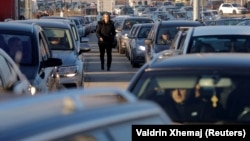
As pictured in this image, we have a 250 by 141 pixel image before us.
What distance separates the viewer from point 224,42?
442 inches

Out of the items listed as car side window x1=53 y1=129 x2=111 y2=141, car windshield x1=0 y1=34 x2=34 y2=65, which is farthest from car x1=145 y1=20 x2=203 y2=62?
car side window x1=53 y1=129 x2=111 y2=141

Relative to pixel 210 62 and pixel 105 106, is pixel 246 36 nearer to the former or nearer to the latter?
pixel 210 62

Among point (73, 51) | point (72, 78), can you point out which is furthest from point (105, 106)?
point (73, 51)

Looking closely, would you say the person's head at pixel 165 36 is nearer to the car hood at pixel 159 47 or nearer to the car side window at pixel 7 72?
the car hood at pixel 159 47

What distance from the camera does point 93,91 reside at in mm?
3760

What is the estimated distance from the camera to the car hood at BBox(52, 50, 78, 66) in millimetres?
16172

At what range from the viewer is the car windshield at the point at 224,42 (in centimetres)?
1099

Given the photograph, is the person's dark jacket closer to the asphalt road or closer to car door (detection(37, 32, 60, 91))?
the asphalt road

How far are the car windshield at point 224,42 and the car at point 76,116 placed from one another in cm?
719

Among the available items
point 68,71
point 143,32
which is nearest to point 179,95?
point 68,71

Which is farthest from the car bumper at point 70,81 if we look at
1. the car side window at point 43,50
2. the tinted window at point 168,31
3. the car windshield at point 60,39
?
the tinted window at point 168,31

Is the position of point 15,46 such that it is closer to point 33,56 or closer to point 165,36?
point 33,56

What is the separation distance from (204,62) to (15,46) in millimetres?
Result: 6007

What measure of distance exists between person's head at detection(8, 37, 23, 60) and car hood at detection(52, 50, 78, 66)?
355 centimetres
